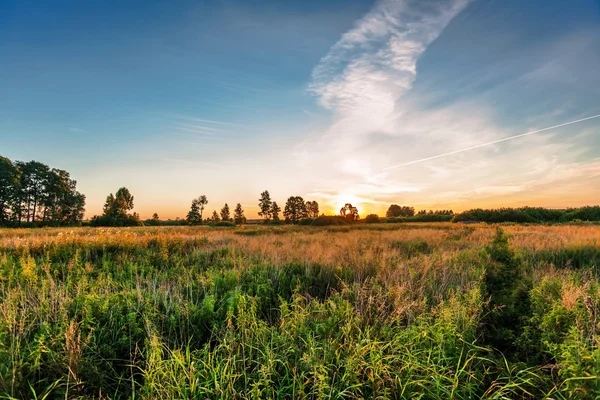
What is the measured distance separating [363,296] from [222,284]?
3312mm

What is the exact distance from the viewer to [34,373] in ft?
11.0

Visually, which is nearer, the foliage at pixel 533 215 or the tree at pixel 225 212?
the foliage at pixel 533 215

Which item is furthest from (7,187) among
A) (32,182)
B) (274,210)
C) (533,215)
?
(533,215)

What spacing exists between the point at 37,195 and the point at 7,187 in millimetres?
10420

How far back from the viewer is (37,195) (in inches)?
2437

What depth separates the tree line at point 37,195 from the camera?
52.7 metres

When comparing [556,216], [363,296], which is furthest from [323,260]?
[556,216]

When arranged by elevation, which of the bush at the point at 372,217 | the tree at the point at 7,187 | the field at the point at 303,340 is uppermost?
the tree at the point at 7,187

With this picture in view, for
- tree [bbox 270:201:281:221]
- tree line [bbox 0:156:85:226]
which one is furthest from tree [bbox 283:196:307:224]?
tree line [bbox 0:156:85:226]

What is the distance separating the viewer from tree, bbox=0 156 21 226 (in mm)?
51781

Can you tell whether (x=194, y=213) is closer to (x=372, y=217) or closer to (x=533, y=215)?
(x=372, y=217)

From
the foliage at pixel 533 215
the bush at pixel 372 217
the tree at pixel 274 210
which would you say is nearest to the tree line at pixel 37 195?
the tree at pixel 274 210

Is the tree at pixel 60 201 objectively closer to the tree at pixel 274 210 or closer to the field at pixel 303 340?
the tree at pixel 274 210

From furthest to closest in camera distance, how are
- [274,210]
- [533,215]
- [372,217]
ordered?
1. [274,210]
2. [372,217]
3. [533,215]
